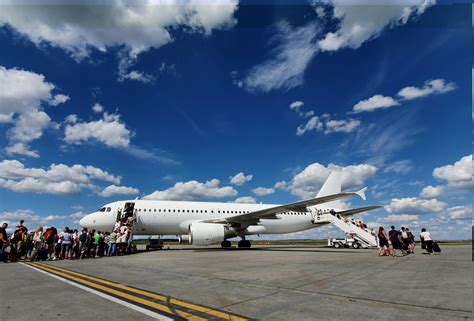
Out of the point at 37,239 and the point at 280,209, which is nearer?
the point at 37,239

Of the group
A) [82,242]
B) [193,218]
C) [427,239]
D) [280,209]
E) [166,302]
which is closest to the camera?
[166,302]

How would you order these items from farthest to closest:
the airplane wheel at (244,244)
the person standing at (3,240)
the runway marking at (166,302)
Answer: the airplane wheel at (244,244) < the person standing at (3,240) < the runway marking at (166,302)

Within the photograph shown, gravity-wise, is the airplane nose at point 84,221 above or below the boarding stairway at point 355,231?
above

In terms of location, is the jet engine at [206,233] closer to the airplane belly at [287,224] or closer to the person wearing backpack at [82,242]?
the airplane belly at [287,224]

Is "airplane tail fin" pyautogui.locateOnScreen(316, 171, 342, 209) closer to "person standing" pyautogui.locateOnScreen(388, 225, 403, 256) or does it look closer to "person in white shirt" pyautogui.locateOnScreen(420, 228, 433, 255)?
"person in white shirt" pyautogui.locateOnScreen(420, 228, 433, 255)

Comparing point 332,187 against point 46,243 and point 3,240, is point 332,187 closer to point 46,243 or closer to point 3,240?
point 46,243

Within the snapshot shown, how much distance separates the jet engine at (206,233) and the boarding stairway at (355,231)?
11.9 metres

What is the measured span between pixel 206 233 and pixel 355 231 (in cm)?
1354

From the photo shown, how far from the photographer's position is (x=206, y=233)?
20.7 metres

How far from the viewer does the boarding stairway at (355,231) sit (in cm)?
2483

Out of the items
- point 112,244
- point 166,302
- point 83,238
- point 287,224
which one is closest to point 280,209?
point 287,224

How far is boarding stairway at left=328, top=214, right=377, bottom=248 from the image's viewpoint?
2483 cm

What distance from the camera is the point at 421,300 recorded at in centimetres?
498

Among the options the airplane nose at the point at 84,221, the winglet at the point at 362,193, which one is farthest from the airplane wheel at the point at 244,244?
the airplane nose at the point at 84,221
